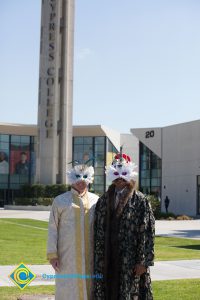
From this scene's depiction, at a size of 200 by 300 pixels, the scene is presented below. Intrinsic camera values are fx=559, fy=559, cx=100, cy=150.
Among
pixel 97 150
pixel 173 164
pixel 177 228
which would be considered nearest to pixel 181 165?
pixel 173 164

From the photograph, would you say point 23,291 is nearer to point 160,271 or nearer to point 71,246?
point 71,246

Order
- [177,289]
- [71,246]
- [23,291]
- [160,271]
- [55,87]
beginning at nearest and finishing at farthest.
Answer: [71,246]
[23,291]
[177,289]
[160,271]
[55,87]

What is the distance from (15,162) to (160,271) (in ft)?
201

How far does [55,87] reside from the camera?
51750 millimetres

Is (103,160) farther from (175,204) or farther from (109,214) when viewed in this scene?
(109,214)

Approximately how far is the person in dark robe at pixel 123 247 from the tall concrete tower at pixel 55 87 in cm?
4574

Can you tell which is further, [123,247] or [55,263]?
[55,263]

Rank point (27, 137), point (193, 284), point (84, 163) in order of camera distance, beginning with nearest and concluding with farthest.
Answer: point (84, 163) → point (193, 284) → point (27, 137)

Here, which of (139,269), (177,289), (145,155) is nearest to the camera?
(139,269)

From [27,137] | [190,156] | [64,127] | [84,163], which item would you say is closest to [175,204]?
[190,156]

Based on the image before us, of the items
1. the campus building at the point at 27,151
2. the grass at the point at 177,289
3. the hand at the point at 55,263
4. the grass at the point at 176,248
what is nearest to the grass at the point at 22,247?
the grass at the point at 176,248

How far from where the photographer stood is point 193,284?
10414 mm

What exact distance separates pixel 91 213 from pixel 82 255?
19.8 inches

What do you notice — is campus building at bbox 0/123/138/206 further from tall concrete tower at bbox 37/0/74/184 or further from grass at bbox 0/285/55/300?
grass at bbox 0/285/55/300
